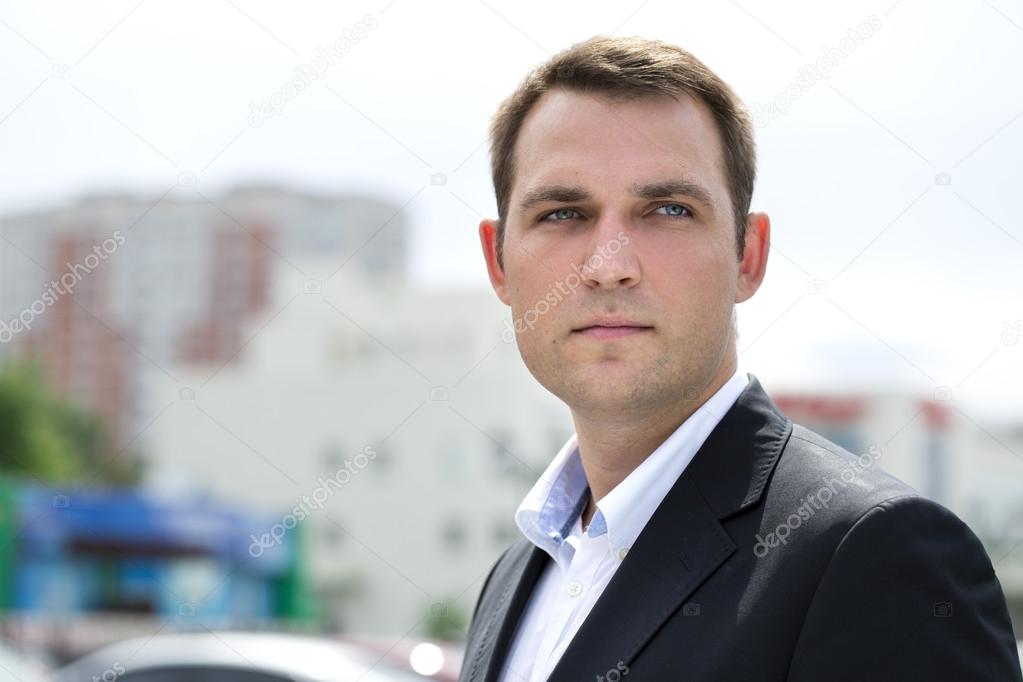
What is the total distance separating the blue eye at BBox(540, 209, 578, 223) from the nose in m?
0.08

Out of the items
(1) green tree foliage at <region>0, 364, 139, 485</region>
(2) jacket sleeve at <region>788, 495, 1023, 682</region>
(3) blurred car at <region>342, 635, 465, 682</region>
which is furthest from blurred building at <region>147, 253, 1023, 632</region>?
(2) jacket sleeve at <region>788, 495, 1023, 682</region>

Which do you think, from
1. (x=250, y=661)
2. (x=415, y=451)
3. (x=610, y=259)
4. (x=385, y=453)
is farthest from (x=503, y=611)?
(x=385, y=453)

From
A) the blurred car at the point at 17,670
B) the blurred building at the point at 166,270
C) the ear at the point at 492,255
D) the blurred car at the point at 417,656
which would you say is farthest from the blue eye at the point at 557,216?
the blurred building at the point at 166,270

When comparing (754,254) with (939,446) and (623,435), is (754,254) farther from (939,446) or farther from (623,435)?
(939,446)

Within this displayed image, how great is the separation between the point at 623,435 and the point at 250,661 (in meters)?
5.73

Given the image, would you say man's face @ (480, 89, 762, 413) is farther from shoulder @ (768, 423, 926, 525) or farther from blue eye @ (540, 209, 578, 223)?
shoulder @ (768, 423, 926, 525)

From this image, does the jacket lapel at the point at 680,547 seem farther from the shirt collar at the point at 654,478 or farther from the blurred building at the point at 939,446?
the blurred building at the point at 939,446

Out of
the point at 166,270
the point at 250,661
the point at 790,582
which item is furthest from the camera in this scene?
the point at 166,270

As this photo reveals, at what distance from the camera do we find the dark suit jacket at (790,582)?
1.50 meters

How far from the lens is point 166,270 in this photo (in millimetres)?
78188

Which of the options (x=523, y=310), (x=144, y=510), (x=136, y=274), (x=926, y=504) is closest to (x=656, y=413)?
(x=523, y=310)

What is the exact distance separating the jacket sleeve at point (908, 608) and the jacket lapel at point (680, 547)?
0.23m

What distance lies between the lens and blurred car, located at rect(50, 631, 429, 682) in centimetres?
697

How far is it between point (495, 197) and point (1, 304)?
82727mm
